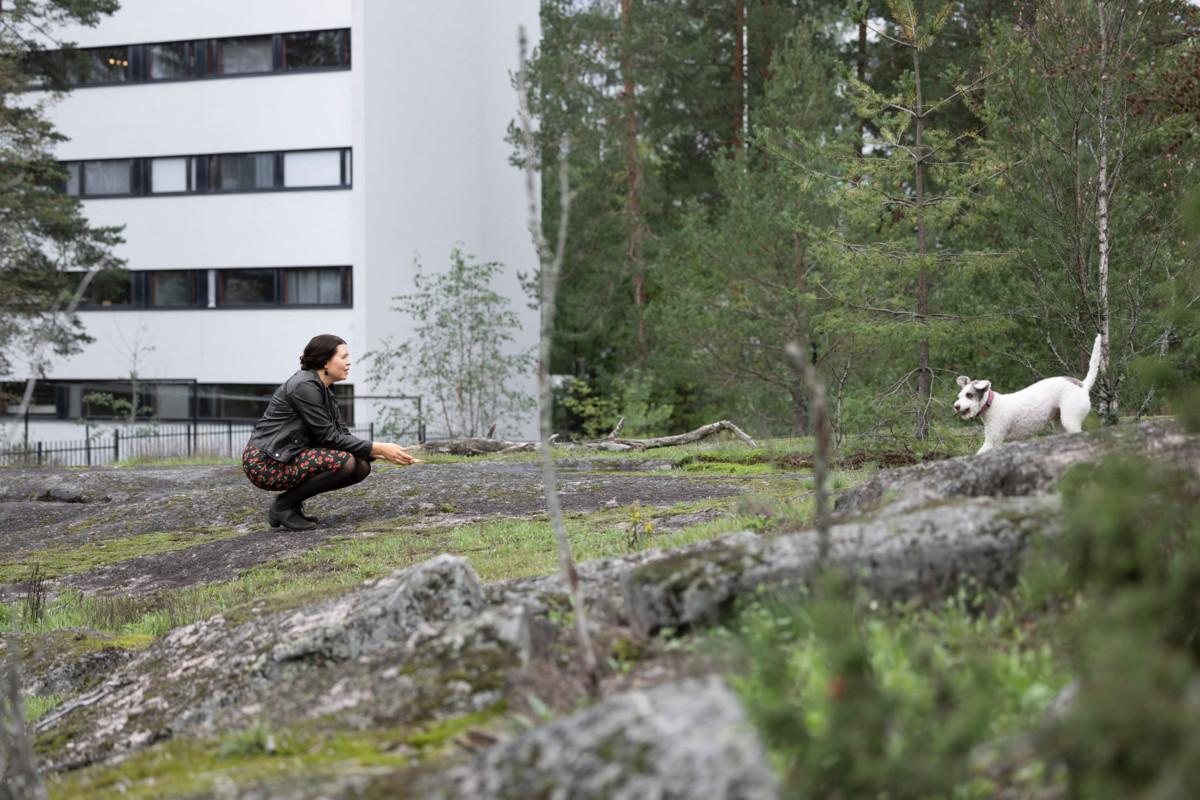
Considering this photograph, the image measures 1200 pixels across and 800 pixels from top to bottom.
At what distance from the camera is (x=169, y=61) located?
32.4 meters

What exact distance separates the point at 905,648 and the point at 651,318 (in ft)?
85.8

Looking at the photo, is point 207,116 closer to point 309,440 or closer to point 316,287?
point 316,287

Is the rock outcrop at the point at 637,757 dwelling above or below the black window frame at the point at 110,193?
below

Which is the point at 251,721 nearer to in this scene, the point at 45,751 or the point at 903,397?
the point at 45,751

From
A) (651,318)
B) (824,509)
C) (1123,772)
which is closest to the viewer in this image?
(1123,772)

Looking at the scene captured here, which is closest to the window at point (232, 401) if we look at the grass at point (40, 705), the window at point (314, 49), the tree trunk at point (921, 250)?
the window at point (314, 49)

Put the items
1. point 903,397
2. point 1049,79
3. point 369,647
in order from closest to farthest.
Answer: point 369,647 → point 1049,79 → point 903,397

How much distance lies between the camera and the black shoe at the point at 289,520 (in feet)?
34.5

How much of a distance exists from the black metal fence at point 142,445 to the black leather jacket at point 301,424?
15300 millimetres

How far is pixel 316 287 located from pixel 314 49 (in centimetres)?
621

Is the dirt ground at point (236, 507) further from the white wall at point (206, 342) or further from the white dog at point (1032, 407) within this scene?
the white wall at point (206, 342)

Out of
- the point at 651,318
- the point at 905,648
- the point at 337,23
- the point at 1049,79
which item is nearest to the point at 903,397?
the point at 1049,79

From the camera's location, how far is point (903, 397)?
48.4 feet

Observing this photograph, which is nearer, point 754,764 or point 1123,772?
point 1123,772
